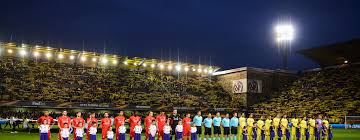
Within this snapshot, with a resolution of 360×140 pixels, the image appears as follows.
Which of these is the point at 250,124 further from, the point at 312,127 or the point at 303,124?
the point at 312,127

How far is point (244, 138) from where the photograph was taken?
71.1 feet

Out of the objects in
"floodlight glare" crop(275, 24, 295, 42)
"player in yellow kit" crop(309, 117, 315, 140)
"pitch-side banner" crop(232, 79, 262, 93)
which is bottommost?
"player in yellow kit" crop(309, 117, 315, 140)

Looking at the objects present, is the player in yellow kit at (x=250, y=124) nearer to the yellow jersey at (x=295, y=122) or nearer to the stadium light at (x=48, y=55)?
the yellow jersey at (x=295, y=122)

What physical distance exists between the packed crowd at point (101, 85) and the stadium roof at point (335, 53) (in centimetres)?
1788

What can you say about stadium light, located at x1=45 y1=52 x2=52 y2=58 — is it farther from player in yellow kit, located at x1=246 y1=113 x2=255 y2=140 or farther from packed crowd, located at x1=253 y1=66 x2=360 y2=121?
player in yellow kit, located at x1=246 y1=113 x2=255 y2=140

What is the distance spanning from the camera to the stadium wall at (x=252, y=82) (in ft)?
204

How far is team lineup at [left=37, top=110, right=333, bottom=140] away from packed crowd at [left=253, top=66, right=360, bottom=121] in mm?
26866

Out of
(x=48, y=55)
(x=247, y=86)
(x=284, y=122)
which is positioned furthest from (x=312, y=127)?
(x=48, y=55)

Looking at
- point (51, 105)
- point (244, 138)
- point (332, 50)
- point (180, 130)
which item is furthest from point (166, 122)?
point (332, 50)

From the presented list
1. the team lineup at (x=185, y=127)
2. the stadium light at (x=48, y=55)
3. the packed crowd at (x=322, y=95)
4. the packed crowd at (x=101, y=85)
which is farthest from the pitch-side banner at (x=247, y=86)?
the team lineup at (x=185, y=127)

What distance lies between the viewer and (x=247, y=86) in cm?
6203

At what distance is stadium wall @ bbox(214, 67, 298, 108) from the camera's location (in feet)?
204

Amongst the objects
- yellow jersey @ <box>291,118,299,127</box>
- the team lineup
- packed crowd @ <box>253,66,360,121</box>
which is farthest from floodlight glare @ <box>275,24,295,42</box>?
yellow jersey @ <box>291,118,299,127</box>

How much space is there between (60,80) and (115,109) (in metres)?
10.1
